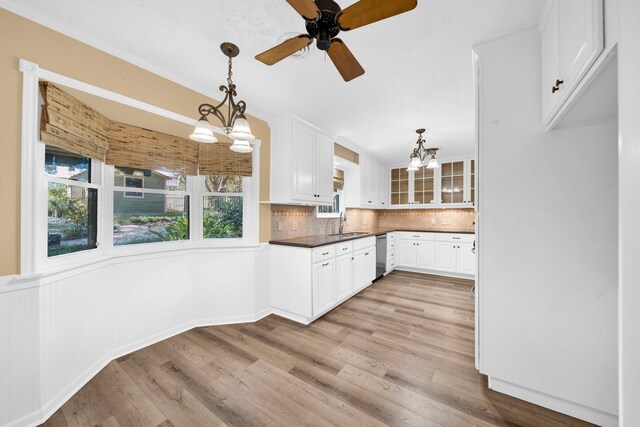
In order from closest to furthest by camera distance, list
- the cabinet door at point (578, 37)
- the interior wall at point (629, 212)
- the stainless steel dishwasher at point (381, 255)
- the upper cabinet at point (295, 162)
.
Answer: the interior wall at point (629, 212) → the cabinet door at point (578, 37) → the upper cabinet at point (295, 162) → the stainless steel dishwasher at point (381, 255)

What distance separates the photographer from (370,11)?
107 cm

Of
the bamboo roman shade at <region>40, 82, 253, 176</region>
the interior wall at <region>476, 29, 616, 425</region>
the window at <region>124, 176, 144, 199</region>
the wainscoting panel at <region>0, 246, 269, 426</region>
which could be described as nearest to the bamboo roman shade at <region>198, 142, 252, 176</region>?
the bamboo roman shade at <region>40, 82, 253, 176</region>

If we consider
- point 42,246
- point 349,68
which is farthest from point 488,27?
point 42,246

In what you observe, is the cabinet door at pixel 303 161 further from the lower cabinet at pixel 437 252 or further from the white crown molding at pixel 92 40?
the lower cabinet at pixel 437 252

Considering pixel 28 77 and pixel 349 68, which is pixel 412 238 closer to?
pixel 349 68

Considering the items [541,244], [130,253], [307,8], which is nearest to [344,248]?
[541,244]

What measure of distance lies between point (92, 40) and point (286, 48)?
1602 millimetres

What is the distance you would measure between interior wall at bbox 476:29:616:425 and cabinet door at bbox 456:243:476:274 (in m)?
3.22

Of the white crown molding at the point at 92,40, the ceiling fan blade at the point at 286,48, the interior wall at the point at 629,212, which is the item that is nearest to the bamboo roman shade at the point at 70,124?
the white crown molding at the point at 92,40

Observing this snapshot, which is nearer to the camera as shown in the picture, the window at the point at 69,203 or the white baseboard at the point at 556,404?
the white baseboard at the point at 556,404

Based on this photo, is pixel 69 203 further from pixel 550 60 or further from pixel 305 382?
pixel 550 60

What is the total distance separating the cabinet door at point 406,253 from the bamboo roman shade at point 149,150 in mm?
4281

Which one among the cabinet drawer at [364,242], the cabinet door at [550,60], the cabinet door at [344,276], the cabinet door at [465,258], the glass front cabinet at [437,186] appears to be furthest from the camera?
the glass front cabinet at [437,186]

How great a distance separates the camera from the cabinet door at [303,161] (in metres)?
2.94
